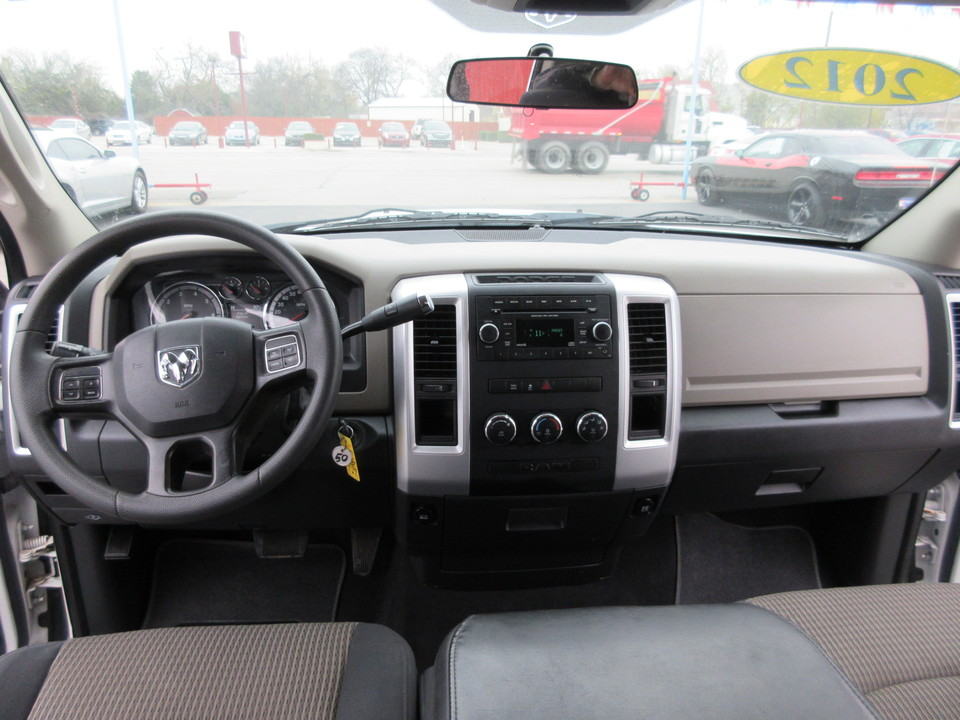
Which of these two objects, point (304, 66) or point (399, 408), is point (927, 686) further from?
point (304, 66)

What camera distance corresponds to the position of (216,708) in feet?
4.34

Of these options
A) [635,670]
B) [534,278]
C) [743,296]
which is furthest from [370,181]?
[635,670]

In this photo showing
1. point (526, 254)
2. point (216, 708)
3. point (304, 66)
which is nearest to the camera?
point (216, 708)

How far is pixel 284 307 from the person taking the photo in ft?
6.53

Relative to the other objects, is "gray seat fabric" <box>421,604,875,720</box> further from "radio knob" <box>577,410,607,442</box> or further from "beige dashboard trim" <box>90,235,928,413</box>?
"beige dashboard trim" <box>90,235,928,413</box>

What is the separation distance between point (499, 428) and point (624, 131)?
1417 mm

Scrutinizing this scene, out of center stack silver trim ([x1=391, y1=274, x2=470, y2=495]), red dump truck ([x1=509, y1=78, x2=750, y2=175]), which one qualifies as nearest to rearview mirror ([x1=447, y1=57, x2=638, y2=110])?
red dump truck ([x1=509, y1=78, x2=750, y2=175])

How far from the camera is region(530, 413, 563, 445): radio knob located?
6.08 ft

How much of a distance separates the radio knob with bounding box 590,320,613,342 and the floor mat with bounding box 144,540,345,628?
4.88ft

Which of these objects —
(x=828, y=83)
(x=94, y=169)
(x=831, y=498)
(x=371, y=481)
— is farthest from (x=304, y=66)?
(x=831, y=498)

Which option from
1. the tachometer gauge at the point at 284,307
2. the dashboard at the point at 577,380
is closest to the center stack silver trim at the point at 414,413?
the dashboard at the point at 577,380

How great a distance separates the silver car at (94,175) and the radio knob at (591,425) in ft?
5.41

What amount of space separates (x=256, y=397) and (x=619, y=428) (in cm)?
105

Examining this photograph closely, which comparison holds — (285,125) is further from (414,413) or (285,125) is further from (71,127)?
(414,413)
